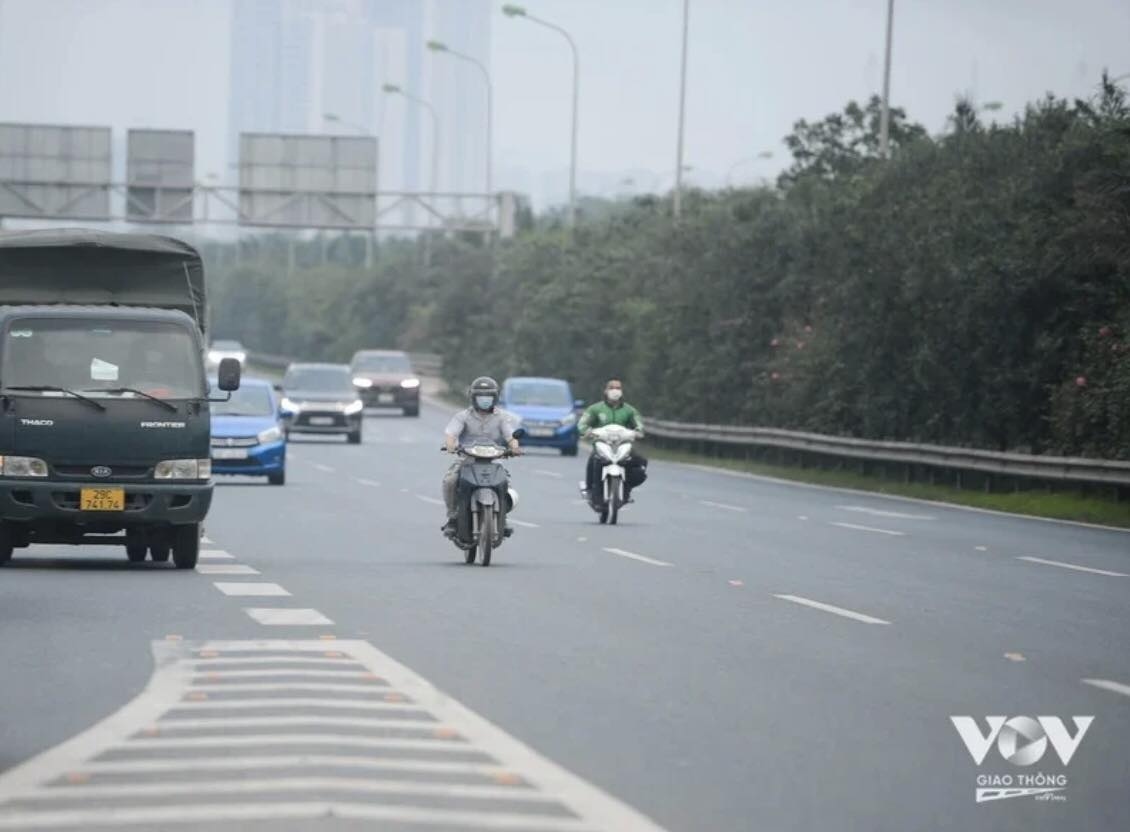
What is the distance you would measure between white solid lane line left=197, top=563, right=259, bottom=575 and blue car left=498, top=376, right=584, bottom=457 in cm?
3299

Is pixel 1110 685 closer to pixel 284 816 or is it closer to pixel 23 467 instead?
pixel 284 816

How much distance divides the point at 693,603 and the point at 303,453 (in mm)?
34539

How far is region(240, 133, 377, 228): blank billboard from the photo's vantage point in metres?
78.4

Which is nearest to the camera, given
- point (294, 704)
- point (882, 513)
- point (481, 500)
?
Answer: point (294, 704)

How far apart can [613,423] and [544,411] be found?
2543 cm

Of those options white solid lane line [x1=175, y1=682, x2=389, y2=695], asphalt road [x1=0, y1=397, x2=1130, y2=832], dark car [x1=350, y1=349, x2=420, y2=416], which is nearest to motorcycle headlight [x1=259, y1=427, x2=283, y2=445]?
asphalt road [x1=0, y1=397, x2=1130, y2=832]

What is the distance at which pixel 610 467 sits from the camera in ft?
97.0

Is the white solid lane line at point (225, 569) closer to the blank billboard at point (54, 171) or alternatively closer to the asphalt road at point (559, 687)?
the asphalt road at point (559, 687)

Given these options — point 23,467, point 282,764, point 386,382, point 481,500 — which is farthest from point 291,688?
point 386,382

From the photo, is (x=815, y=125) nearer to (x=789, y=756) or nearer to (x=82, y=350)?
(x=82, y=350)

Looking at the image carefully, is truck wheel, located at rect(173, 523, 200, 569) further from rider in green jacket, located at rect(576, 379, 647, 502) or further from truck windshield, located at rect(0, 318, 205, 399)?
rider in green jacket, located at rect(576, 379, 647, 502)

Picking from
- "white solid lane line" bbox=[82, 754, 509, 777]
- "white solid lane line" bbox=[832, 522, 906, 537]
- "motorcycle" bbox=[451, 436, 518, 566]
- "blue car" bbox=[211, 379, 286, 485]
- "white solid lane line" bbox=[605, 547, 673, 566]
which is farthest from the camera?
"blue car" bbox=[211, 379, 286, 485]

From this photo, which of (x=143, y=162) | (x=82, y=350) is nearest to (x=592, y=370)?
(x=143, y=162)

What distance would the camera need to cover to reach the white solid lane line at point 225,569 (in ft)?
66.3
